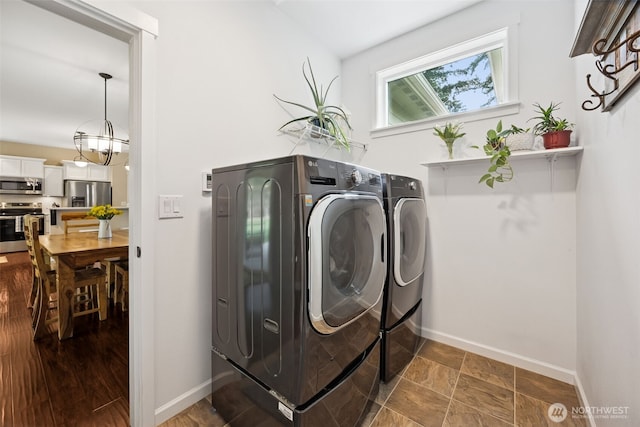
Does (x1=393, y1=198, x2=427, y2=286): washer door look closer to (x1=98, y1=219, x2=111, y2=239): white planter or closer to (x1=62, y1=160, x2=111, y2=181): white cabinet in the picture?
(x1=98, y1=219, x2=111, y2=239): white planter

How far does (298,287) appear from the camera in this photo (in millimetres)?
990

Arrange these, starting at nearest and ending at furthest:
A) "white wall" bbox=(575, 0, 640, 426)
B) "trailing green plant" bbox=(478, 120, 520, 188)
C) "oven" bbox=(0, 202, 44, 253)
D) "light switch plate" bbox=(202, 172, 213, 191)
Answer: "white wall" bbox=(575, 0, 640, 426) → "light switch plate" bbox=(202, 172, 213, 191) → "trailing green plant" bbox=(478, 120, 520, 188) → "oven" bbox=(0, 202, 44, 253)

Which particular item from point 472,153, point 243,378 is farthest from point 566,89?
point 243,378

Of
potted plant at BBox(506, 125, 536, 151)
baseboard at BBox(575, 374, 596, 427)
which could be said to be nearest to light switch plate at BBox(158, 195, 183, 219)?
potted plant at BBox(506, 125, 536, 151)

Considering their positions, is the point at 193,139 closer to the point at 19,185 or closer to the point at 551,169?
the point at 551,169

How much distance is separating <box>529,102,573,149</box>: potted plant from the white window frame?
0.73 ft

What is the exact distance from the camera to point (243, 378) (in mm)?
1255

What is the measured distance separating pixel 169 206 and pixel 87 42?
209 cm

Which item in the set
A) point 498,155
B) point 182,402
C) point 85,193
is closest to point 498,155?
point 498,155

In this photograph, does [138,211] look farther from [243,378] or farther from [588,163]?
[588,163]

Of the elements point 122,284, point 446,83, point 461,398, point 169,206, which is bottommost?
point 461,398

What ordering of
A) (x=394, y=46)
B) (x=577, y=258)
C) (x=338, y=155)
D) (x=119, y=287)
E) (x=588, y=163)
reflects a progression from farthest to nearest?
(x=119, y=287) → (x=338, y=155) → (x=394, y=46) → (x=577, y=258) → (x=588, y=163)

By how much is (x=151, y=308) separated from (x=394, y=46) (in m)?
2.82

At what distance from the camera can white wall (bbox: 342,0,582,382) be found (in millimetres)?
1702
